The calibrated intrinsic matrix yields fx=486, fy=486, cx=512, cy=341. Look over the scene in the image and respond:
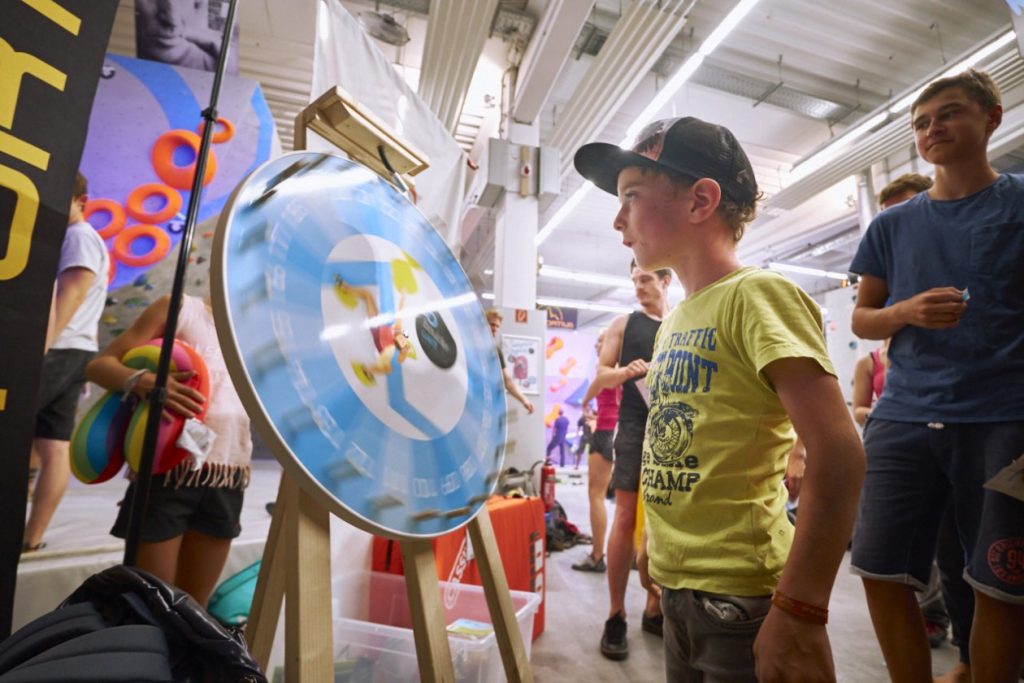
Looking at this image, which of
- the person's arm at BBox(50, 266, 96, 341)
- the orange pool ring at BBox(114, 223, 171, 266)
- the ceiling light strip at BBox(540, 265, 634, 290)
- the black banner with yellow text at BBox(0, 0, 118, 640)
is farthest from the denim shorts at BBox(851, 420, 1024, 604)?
the ceiling light strip at BBox(540, 265, 634, 290)

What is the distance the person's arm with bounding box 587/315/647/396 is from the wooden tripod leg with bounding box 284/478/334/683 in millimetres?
1414

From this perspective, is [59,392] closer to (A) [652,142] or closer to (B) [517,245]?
(A) [652,142]

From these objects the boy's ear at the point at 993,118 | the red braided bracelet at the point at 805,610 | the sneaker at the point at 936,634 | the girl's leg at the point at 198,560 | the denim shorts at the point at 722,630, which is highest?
the boy's ear at the point at 993,118

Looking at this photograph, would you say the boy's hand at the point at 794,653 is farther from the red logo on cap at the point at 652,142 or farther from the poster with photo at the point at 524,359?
the poster with photo at the point at 524,359

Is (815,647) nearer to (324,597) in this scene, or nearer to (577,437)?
(324,597)

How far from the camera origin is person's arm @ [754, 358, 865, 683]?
0.56m

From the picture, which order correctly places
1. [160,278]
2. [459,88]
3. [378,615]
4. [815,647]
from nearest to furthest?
1. [815,647]
2. [378,615]
3. [160,278]
4. [459,88]

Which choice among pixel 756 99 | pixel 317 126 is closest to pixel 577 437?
pixel 756 99

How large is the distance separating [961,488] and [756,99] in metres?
5.35

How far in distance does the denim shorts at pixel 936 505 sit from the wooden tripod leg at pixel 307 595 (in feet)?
3.65

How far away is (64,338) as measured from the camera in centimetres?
183

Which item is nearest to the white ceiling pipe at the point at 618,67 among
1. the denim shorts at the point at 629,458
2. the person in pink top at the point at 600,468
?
the person in pink top at the point at 600,468

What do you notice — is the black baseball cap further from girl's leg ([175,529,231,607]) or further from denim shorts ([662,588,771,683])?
girl's leg ([175,529,231,607])

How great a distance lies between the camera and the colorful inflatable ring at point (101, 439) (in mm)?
1061
